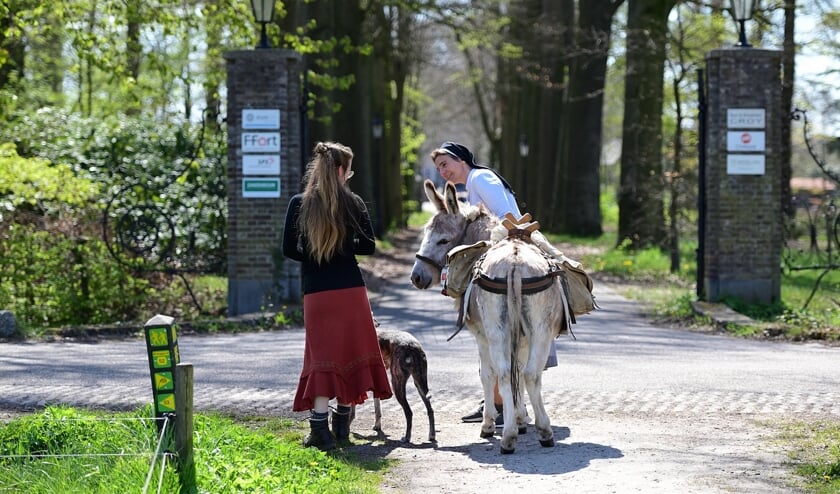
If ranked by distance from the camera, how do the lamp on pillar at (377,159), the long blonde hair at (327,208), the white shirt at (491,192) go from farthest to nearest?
1. the lamp on pillar at (377,159)
2. the white shirt at (491,192)
3. the long blonde hair at (327,208)

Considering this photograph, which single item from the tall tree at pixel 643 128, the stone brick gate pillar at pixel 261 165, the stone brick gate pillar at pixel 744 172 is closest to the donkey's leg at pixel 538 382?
the stone brick gate pillar at pixel 261 165

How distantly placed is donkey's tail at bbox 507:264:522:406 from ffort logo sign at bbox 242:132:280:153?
859 centimetres

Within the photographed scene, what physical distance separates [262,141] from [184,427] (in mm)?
9858

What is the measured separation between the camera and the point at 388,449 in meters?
7.98

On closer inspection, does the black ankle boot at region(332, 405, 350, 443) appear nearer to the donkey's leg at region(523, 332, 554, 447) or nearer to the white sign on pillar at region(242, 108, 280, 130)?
the donkey's leg at region(523, 332, 554, 447)

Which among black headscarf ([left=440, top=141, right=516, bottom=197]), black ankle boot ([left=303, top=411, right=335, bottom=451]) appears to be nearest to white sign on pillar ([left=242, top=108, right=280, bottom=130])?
black headscarf ([left=440, top=141, right=516, bottom=197])

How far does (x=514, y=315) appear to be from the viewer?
25.0 feet

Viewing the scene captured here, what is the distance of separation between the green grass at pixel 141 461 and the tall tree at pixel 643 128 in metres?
17.1

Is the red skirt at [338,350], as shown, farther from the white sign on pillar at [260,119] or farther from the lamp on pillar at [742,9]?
the lamp on pillar at [742,9]

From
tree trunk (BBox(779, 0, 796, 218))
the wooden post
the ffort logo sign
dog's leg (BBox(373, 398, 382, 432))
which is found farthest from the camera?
tree trunk (BBox(779, 0, 796, 218))

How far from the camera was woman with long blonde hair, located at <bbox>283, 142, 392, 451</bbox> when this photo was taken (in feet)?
25.7

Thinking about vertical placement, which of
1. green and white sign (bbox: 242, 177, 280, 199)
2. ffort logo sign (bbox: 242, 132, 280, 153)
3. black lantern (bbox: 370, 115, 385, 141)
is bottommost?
green and white sign (bbox: 242, 177, 280, 199)

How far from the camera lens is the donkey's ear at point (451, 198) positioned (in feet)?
26.8

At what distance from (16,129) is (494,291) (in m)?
14.3
